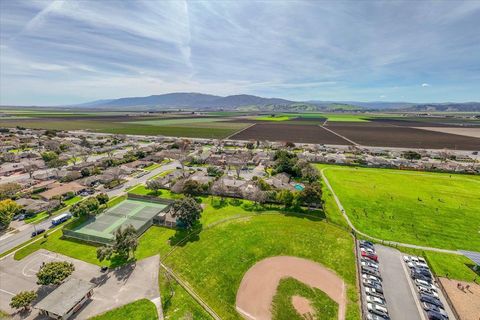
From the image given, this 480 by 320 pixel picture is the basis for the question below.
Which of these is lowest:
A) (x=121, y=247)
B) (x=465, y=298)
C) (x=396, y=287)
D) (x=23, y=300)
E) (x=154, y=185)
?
(x=396, y=287)

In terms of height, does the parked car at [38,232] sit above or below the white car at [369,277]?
above

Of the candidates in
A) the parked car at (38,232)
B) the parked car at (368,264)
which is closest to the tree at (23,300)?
the parked car at (38,232)

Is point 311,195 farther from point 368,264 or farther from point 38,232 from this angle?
point 38,232

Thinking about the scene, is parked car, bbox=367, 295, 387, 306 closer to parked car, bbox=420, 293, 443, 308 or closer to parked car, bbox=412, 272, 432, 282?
parked car, bbox=420, 293, 443, 308

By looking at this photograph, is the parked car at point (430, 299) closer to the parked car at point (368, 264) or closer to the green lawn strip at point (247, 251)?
the parked car at point (368, 264)

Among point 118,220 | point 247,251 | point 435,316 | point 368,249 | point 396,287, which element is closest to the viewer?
point 435,316

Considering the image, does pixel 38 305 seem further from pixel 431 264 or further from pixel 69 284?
pixel 431 264

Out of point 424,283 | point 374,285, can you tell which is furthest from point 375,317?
point 424,283
